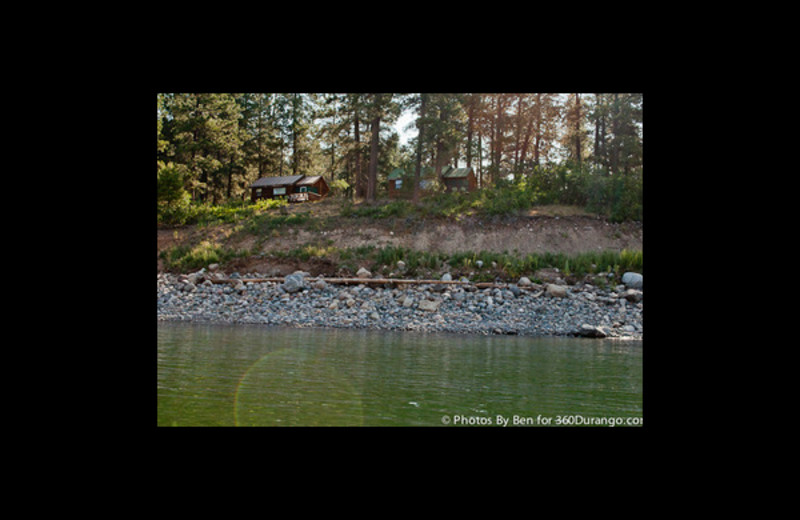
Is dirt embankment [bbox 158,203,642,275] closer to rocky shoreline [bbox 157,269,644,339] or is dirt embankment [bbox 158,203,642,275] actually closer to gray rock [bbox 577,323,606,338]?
rocky shoreline [bbox 157,269,644,339]

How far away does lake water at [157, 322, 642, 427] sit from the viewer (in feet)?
Result: 15.8

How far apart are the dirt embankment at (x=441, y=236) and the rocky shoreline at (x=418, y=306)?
3319 mm

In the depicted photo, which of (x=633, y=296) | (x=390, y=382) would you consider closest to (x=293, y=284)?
(x=633, y=296)

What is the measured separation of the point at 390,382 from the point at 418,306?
357 inches

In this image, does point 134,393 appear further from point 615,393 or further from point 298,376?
point 615,393

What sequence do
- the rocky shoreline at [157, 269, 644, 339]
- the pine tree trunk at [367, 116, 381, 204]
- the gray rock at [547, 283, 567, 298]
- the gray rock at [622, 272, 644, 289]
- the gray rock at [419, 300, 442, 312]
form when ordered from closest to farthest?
the rocky shoreline at [157, 269, 644, 339], the gray rock at [419, 300, 442, 312], the gray rock at [547, 283, 567, 298], the gray rock at [622, 272, 644, 289], the pine tree trunk at [367, 116, 381, 204]

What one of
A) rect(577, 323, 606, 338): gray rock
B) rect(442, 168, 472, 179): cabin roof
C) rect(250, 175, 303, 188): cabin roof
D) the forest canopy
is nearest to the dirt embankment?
the forest canopy

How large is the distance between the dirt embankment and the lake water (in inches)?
439

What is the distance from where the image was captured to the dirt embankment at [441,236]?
71.3ft

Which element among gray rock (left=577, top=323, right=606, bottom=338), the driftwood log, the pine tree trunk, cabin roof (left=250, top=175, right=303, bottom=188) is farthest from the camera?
cabin roof (left=250, top=175, right=303, bottom=188)

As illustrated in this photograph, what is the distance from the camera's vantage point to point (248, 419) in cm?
447

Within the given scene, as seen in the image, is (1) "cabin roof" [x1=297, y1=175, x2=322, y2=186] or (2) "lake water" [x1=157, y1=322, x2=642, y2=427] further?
(1) "cabin roof" [x1=297, y1=175, x2=322, y2=186]

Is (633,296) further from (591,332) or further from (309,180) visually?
(309,180)

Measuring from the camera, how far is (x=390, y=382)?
6.38m
